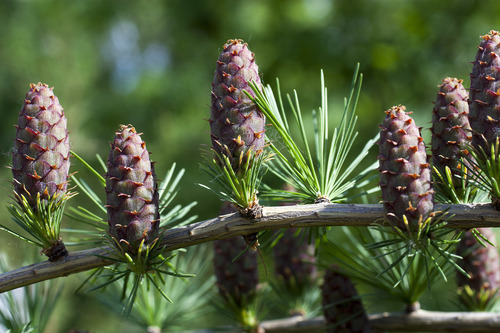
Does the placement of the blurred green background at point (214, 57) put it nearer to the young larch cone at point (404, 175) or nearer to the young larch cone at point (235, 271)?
the young larch cone at point (235, 271)

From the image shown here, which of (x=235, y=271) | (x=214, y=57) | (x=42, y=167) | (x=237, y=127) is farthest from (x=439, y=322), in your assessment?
(x=214, y=57)

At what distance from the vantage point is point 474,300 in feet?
3.05

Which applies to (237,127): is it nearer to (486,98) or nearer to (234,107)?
(234,107)

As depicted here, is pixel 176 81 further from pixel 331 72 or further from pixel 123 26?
pixel 123 26

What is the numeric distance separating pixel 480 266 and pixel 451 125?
1.29 feet

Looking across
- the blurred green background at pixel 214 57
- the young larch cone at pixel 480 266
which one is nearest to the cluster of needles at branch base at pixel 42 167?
the young larch cone at pixel 480 266

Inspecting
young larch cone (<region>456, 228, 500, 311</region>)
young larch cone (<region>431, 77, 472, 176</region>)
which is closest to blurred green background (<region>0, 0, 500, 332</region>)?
young larch cone (<region>456, 228, 500, 311</region>)

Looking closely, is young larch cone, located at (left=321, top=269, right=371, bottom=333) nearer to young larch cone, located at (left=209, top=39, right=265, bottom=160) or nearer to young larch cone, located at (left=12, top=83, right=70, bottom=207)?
young larch cone, located at (left=209, top=39, right=265, bottom=160)

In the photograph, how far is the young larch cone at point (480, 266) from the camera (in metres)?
0.90

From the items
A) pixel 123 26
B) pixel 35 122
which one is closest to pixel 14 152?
pixel 35 122

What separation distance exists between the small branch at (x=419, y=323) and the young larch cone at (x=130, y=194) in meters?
0.41

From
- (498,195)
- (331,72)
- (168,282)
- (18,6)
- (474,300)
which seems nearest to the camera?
(498,195)

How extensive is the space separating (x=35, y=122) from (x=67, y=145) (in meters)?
0.05

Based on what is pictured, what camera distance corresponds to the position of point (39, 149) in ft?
2.03
